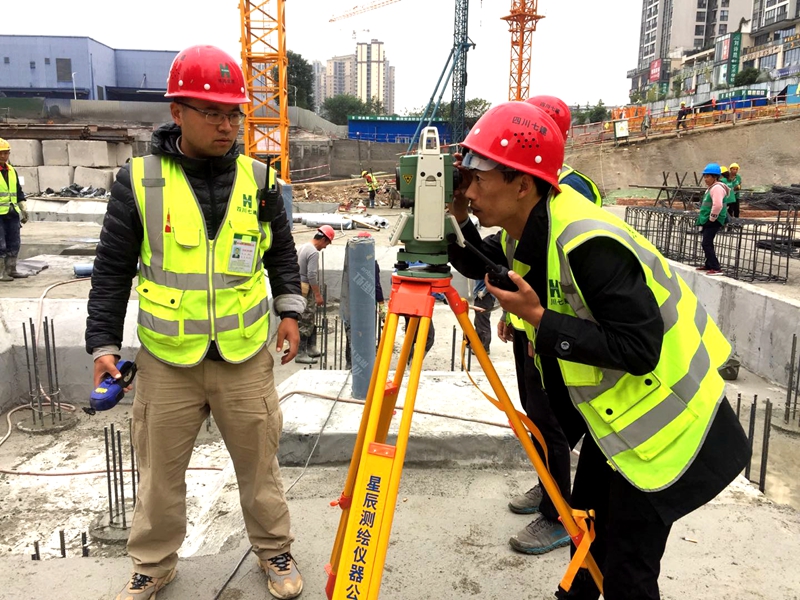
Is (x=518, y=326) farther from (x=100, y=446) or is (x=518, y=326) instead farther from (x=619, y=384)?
(x=100, y=446)

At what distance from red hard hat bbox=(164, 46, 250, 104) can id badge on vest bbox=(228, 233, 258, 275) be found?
493mm

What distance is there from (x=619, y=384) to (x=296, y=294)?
141cm

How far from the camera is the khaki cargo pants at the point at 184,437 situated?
7.39ft

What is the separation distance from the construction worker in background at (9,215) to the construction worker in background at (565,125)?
8618 mm

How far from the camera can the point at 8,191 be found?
912 cm

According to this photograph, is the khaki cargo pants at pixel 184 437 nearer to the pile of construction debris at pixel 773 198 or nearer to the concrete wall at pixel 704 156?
the pile of construction debris at pixel 773 198

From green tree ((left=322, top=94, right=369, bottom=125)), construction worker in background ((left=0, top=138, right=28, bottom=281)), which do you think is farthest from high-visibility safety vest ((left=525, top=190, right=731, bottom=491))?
green tree ((left=322, top=94, right=369, bottom=125))

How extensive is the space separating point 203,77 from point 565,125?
1.86 meters

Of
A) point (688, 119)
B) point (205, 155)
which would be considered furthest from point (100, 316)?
point (688, 119)

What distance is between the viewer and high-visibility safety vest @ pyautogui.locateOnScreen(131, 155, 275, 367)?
7.19ft

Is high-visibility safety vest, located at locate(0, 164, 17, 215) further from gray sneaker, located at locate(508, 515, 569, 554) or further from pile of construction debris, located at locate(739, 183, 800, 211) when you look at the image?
pile of construction debris, located at locate(739, 183, 800, 211)

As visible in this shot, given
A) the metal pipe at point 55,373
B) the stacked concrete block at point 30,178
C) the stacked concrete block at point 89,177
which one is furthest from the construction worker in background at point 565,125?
the stacked concrete block at point 30,178

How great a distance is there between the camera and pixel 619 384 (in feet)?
5.54

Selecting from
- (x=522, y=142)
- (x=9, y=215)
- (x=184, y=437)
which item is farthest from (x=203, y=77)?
(x=9, y=215)
